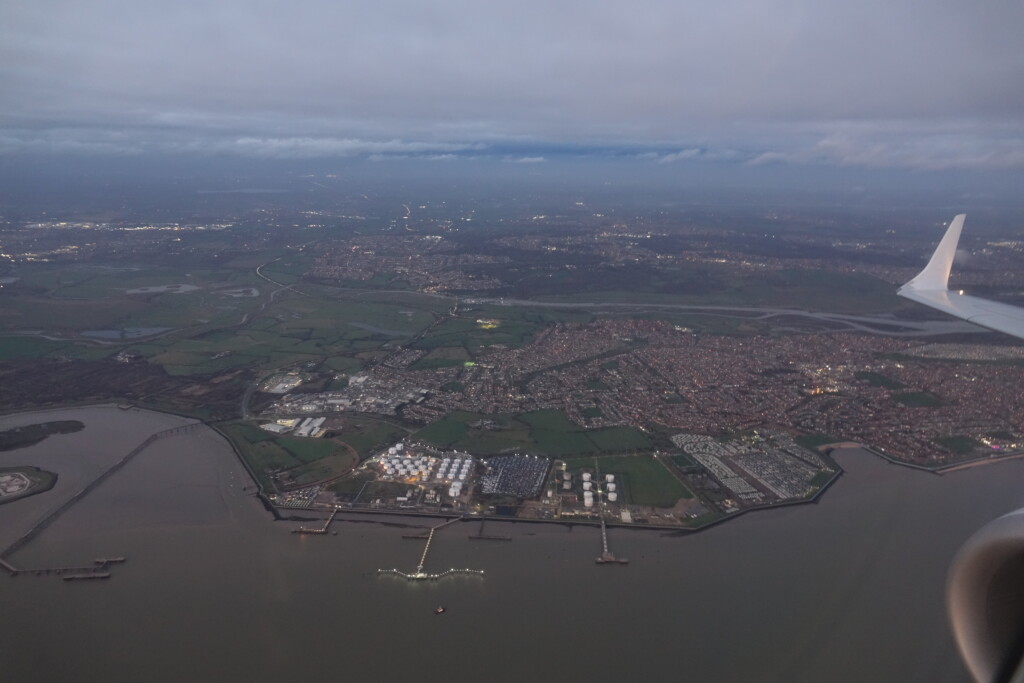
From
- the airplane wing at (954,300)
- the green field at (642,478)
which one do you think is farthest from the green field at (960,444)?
the airplane wing at (954,300)

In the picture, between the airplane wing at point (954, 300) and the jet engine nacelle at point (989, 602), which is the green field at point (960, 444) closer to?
the airplane wing at point (954, 300)

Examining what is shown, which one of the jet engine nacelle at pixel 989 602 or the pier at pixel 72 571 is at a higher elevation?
the jet engine nacelle at pixel 989 602

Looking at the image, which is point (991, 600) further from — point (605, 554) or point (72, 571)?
point (72, 571)

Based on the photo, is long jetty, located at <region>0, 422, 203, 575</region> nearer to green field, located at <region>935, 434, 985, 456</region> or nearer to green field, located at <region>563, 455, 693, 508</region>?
green field, located at <region>563, 455, 693, 508</region>

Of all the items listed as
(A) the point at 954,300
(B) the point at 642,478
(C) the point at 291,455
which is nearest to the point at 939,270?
(A) the point at 954,300

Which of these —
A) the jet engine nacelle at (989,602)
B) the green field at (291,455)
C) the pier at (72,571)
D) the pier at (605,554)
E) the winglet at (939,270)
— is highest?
the winglet at (939,270)

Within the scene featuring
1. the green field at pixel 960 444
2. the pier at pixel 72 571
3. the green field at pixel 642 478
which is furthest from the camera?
the green field at pixel 960 444

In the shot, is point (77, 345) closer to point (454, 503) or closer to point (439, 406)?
point (439, 406)
